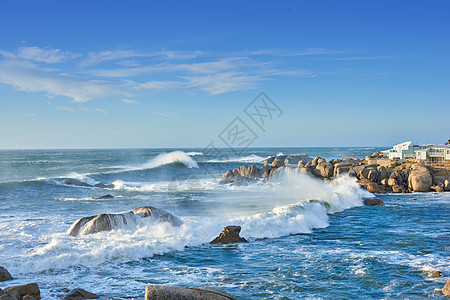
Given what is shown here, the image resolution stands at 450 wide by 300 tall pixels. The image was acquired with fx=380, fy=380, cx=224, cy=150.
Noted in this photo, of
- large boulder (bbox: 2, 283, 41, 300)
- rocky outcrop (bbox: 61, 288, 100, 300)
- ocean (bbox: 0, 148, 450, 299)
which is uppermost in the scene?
large boulder (bbox: 2, 283, 41, 300)

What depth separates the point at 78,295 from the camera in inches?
365

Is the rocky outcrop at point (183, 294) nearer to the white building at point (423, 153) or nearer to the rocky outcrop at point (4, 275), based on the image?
the rocky outcrop at point (4, 275)

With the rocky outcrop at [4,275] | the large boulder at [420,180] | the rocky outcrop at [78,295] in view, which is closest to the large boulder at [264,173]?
the large boulder at [420,180]

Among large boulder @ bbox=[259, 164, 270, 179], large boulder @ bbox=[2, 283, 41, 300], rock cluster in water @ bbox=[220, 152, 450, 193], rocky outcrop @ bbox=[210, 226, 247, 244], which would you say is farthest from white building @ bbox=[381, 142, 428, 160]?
large boulder @ bbox=[2, 283, 41, 300]

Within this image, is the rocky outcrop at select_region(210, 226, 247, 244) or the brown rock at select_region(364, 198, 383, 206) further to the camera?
the brown rock at select_region(364, 198, 383, 206)

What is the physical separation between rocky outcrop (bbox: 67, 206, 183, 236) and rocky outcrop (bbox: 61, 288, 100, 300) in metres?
6.56

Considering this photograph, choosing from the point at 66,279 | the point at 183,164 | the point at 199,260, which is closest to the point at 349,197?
the point at 199,260

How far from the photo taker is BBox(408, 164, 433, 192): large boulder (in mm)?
36062

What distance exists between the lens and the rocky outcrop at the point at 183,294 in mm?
7480

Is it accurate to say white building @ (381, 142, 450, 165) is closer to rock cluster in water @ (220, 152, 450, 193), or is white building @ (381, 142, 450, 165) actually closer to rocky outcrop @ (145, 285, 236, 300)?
rock cluster in water @ (220, 152, 450, 193)

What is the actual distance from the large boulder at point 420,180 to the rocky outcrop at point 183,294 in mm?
33908

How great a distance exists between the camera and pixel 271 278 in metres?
11.3

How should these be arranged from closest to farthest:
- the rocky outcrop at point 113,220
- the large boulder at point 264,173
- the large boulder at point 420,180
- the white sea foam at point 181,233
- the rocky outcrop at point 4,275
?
the rocky outcrop at point 4,275 < the white sea foam at point 181,233 < the rocky outcrop at point 113,220 < the large boulder at point 420,180 < the large boulder at point 264,173

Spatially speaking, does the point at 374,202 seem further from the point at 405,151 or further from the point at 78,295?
the point at 405,151
